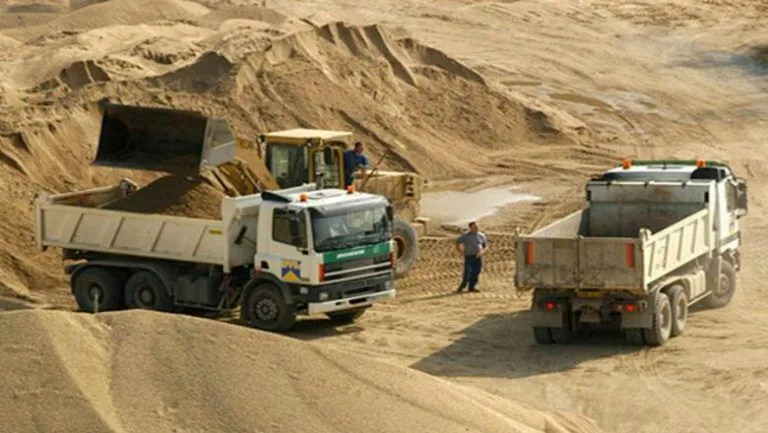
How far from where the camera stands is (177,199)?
1093 inches

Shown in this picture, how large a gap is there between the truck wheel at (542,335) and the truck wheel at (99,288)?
647cm

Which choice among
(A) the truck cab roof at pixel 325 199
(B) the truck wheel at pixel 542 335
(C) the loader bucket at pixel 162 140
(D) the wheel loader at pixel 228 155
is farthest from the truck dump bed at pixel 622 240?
(C) the loader bucket at pixel 162 140

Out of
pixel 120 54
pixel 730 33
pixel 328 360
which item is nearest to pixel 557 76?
pixel 730 33

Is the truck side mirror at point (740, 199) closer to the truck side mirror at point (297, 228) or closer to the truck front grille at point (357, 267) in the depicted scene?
the truck front grille at point (357, 267)

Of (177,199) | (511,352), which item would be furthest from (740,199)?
(177,199)

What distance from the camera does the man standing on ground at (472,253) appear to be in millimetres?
28938

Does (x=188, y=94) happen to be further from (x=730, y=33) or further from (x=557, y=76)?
(x=730, y=33)

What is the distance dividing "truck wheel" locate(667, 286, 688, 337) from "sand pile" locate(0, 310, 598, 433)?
6690 mm

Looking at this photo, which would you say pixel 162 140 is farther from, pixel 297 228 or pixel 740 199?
pixel 740 199

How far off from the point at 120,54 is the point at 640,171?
19.5 m

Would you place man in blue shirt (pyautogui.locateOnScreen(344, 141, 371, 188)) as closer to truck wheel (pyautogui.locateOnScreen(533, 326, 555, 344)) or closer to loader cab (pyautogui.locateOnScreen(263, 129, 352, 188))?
loader cab (pyautogui.locateOnScreen(263, 129, 352, 188))

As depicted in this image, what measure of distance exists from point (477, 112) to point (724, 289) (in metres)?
15.8

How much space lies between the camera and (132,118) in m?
29.2

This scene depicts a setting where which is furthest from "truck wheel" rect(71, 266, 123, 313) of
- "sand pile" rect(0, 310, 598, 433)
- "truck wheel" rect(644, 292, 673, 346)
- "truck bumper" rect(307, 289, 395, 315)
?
"sand pile" rect(0, 310, 598, 433)
